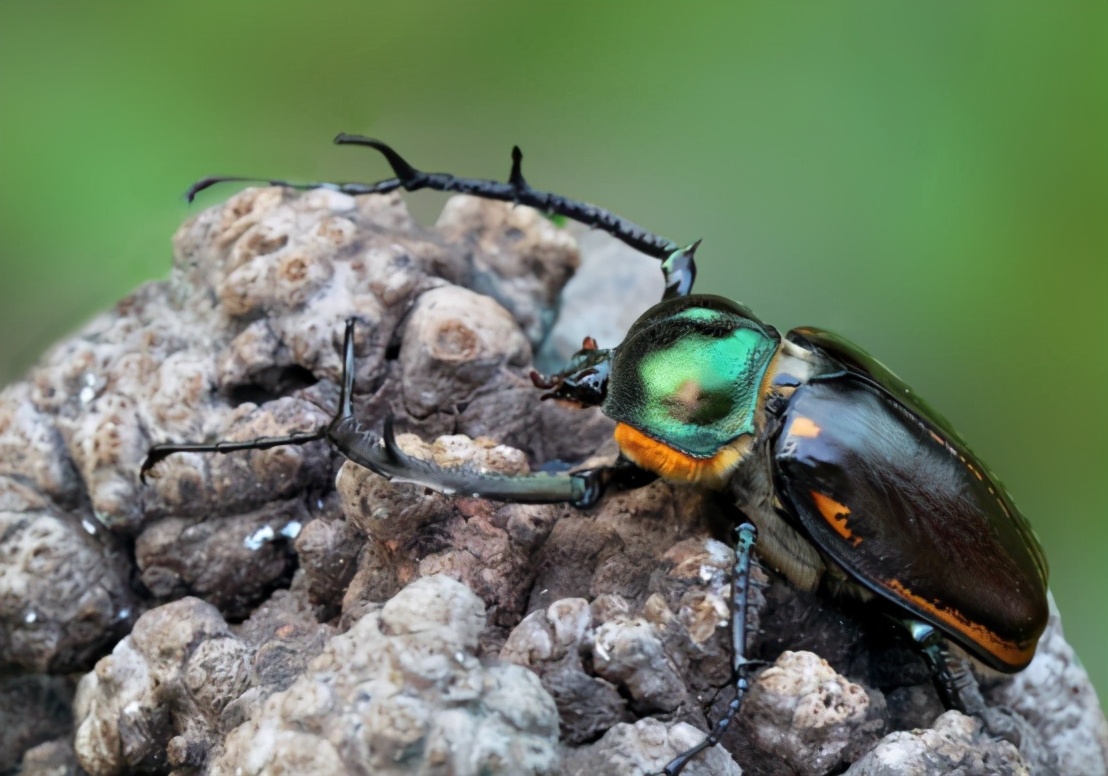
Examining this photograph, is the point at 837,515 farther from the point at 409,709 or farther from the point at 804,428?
the point at 409,709

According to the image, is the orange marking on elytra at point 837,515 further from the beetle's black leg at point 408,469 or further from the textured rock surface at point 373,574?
the beetle's black leg at point 408,469

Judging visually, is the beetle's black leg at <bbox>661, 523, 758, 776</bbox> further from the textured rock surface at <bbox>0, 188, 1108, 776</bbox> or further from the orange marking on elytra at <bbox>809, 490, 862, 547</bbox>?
the orange marking on elytra at <bbox>809, 490, 862, 547</bbox>

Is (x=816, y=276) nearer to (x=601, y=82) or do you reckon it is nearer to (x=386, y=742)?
(x=601, y=82)

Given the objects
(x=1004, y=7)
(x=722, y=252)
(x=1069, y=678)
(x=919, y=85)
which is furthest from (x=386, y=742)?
(x=1004, y=7)

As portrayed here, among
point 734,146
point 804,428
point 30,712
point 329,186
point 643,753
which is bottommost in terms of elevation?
point 30,712

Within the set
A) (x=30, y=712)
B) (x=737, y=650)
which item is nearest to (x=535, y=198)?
(x=737, y=650)

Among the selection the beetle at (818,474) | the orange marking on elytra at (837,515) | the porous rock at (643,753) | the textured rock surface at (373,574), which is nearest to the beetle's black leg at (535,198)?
the textured rock surface at (373,574)

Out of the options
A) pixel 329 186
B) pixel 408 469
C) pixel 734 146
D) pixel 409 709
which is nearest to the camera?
pixel 409 709
